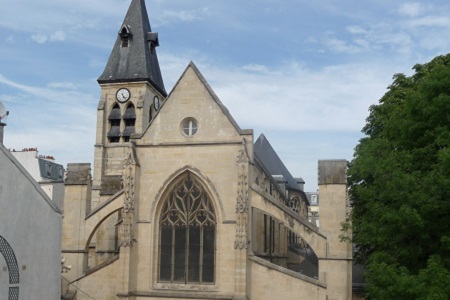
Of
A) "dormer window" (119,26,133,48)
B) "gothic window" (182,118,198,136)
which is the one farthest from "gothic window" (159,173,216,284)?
"dormer window" (119,26,133,48)

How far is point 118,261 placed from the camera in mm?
20516

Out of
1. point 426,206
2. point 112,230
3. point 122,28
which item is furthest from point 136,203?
point 122,28

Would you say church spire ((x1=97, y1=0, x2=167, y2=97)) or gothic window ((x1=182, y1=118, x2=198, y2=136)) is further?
church spire ((x1=97, y1=0, x2=167, y2=97))

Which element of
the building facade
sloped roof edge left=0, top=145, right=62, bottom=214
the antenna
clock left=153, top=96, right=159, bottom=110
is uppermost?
clock left=153, top=96, right=159, bottom=110

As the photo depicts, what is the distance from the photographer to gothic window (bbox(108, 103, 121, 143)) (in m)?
35.7

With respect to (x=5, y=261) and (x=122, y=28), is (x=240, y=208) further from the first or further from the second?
(x=122, y=28)

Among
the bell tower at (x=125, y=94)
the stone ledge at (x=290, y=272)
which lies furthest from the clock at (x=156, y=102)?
the stone ledge at (x=290, y=272)

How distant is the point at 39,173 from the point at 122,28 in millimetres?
13643

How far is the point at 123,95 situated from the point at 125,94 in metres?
0.16

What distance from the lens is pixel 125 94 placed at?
36031 millimetres

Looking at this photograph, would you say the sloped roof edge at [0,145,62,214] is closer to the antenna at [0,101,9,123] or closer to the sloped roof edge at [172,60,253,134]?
the antenna at [0,101,9,123]

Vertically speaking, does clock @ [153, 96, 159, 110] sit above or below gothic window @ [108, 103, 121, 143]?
above

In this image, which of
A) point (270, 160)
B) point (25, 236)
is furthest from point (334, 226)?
point (270, 160)

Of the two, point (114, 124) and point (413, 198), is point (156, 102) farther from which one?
point (413, 198)
